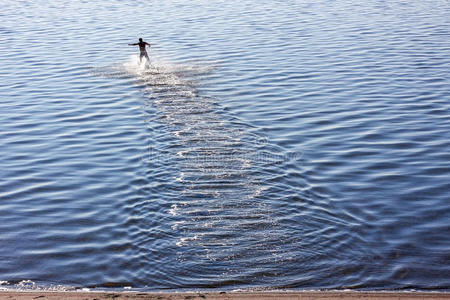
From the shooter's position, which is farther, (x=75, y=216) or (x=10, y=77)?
(x=10, y=77)

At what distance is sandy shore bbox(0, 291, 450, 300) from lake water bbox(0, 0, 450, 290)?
59cm

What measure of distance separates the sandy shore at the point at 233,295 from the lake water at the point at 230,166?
59 cm

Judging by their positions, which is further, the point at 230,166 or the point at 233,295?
the point at 230,166

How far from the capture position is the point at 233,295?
1097 centimetres

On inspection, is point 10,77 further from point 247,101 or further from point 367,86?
point 367,86

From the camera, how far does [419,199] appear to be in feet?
50.0

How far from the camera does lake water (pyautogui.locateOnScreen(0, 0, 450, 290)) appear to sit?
492 inches

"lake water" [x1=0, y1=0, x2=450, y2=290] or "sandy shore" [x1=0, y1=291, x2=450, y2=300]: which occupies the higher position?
"sandy shore" [x1=0, y1=291, x2=450, y2=300]

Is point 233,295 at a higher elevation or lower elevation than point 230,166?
higher

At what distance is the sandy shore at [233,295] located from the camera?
10.7 meters

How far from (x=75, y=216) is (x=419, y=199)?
25.7 ft

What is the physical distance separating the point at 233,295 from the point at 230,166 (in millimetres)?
6377

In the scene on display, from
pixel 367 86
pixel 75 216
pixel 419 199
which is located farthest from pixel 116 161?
pixel 367 86

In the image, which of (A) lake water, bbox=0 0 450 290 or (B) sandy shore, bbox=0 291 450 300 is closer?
(B) sandy shore, bbox=0 291 450 300
